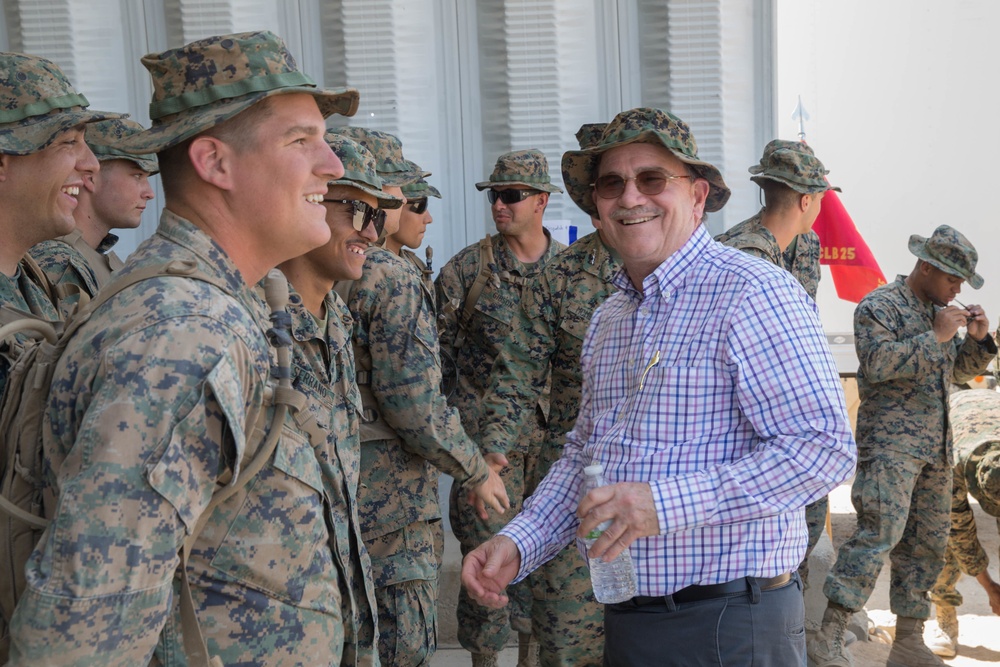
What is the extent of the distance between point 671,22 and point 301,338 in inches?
169

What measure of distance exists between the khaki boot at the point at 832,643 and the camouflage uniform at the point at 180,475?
4.05 meters

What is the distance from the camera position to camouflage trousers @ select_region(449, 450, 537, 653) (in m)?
4.80

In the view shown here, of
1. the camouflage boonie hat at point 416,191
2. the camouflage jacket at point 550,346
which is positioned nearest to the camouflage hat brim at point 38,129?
the camouflage jacket at point 550,346

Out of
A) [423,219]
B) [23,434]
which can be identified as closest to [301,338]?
[23,434]

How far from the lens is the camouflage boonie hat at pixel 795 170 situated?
204 inches

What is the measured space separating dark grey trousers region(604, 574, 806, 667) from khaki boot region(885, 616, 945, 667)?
3809 millimetres

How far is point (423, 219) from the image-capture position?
5477 mm

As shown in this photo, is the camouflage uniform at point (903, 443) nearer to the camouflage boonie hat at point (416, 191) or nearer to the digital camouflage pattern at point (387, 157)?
the camouflage boonie hat at point (416, 191)

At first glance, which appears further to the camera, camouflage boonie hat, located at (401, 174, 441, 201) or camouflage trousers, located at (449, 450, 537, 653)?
camouflage boonie hat, located at (401, 174, 441, 201)

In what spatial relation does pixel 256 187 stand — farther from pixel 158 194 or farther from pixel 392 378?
pixel 158 194

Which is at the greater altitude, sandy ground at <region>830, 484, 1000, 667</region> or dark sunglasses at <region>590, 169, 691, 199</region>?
dark sunglasses at <region>590, 169, 691, 199</region>

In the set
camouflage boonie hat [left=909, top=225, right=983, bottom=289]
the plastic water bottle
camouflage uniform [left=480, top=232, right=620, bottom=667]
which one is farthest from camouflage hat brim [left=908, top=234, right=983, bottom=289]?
the plastic water bottle

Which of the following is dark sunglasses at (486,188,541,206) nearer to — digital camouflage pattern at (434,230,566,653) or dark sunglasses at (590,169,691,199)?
Result: digital camouflage pattern at (434,230,566,653)

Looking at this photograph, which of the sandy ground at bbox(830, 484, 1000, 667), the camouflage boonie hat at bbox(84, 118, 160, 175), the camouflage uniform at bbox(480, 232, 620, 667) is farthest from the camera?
the sandy ground at bbox(830, 484, 1000, 667)
